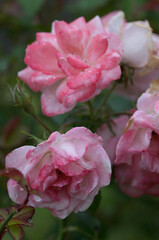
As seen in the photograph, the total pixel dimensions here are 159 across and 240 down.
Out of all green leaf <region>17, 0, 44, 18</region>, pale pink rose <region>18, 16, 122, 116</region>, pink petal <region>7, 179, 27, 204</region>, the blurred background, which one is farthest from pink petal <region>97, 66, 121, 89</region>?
green leaf <region>17, 0, 44, 18</region>

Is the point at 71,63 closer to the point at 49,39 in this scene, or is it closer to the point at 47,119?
the point at 49,39

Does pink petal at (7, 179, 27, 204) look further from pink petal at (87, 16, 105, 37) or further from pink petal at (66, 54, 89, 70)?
pink petal at (87, 16, 105, 37)

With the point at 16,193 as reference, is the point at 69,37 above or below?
above

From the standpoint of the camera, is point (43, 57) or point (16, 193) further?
point (43, 57)

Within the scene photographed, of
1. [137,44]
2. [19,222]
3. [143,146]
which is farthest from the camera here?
[137,44]

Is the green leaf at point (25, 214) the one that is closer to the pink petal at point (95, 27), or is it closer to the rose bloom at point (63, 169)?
the rose bloom at point (63, 169)

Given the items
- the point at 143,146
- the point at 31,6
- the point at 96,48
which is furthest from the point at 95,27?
the point at 31,6

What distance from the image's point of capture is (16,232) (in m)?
0.62

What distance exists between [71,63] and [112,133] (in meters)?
0.19

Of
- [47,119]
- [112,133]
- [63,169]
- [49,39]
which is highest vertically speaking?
[49,39]

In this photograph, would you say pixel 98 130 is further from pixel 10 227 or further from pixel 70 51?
pixel 10 227

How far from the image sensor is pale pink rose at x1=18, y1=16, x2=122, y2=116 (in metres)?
0.77

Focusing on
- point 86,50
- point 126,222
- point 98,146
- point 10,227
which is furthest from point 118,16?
point 126,222

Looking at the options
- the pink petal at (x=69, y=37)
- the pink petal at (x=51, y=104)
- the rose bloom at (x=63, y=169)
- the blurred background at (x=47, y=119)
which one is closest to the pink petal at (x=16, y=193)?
the rose bloom at (x=63, y=169)
